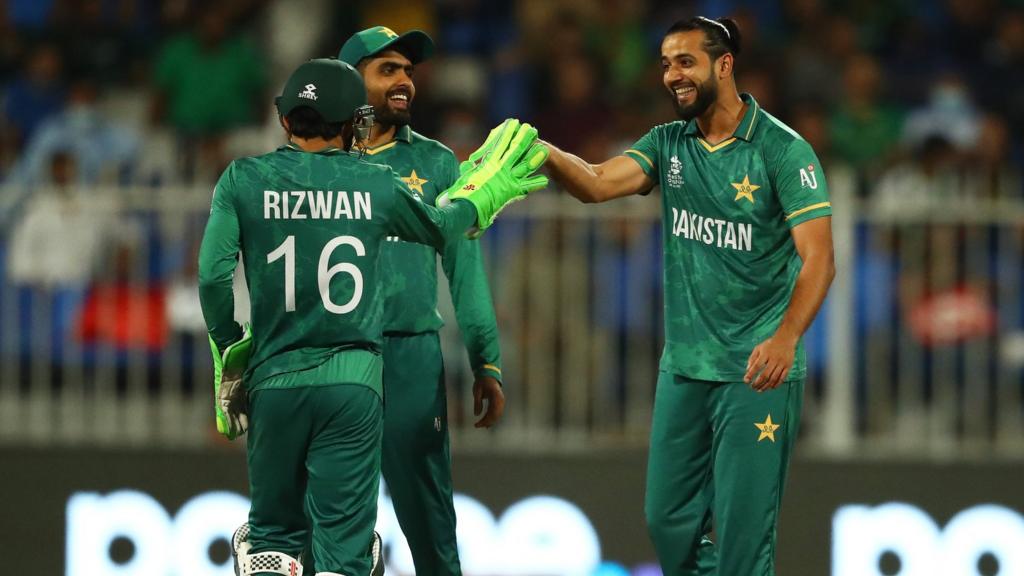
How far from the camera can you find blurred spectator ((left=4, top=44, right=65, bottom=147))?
1132cm

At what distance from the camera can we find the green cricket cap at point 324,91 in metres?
5.55

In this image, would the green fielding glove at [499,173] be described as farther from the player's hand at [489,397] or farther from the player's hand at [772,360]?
the player's hand at [772,360]

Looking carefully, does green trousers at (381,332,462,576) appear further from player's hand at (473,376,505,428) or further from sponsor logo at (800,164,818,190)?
sponsor logo at (800,164,818,190)

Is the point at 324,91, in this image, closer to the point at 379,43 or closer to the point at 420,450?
the point at 379,43

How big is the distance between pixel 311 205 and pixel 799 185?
176cm

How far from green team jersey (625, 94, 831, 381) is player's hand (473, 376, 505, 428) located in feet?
2.35

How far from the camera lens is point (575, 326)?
28.6 ft

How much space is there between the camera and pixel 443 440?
6473 mm

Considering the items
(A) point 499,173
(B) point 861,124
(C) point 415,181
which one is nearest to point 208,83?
(B) point 861,124

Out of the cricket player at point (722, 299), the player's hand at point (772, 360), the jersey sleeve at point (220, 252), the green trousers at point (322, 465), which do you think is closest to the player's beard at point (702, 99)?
the cricket player at point (722, 299)

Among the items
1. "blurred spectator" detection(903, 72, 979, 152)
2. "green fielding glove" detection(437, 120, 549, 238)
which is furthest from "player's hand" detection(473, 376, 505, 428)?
"blurred spectator" detection(903, 72, 979, 152)

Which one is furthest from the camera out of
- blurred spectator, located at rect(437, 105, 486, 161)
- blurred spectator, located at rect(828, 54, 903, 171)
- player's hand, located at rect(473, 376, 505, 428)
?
blurred spectator, located at rect(828, 54, 903, 171)

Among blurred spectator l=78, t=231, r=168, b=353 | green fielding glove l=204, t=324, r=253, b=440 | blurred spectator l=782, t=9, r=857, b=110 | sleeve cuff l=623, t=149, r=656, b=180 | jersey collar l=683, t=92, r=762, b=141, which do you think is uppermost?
blurred spectator l=782, t=9, r=857, b=110

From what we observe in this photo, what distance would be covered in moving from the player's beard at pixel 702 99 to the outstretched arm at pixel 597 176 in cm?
32
